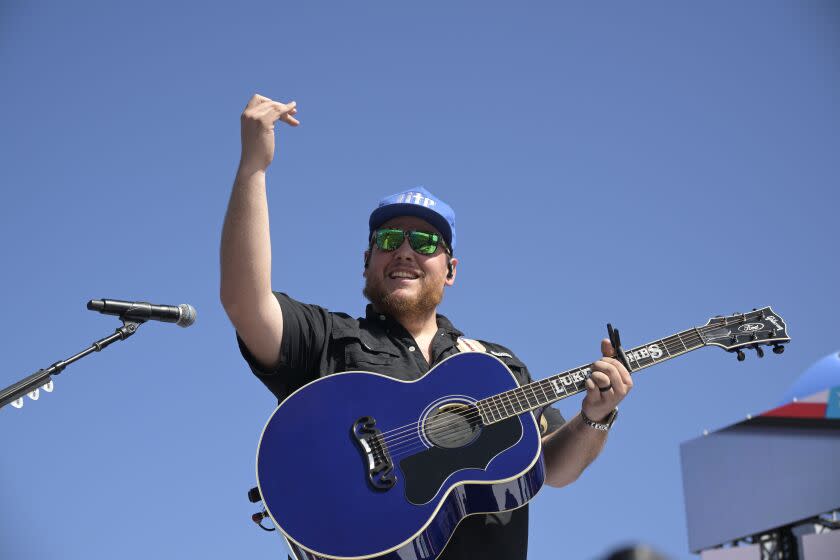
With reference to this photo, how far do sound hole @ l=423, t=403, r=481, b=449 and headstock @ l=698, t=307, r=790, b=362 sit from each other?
4.53 ft

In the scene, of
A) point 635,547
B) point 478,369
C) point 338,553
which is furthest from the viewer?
point 478,369

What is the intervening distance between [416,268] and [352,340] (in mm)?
592

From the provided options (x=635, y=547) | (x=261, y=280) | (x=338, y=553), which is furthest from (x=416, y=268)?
(x=635, y=547)

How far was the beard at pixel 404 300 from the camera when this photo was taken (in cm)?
414

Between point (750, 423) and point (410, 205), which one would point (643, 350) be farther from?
point (750, 423)

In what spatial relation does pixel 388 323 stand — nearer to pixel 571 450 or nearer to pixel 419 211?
pixel 419 211

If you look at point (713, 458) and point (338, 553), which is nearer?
point (338, 553)

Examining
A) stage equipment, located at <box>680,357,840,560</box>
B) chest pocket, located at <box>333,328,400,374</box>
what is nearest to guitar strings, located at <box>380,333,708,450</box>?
chest pocket, located at <box>333,328,400,374</box>

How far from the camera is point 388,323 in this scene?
4145mm

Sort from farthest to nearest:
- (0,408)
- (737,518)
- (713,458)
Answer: (713,458), (737,518), (0,408)

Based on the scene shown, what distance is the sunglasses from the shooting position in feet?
14.1

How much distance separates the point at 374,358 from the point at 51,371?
7.30 feet

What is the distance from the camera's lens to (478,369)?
3.84 metres

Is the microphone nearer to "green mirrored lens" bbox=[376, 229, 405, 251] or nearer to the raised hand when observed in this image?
"green mirrored lens" bbox=[376, 229, 405, 251]
